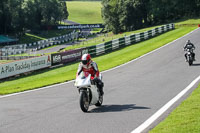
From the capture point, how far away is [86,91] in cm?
1080

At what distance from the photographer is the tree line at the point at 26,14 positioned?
334ft

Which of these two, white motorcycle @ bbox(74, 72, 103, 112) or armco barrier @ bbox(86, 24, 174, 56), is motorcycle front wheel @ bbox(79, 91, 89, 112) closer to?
white motorcycle @ bbox(74, 72, 103, 112)

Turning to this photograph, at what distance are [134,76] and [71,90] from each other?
474cm

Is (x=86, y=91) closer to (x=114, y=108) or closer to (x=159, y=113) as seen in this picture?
(x=114, y=108)

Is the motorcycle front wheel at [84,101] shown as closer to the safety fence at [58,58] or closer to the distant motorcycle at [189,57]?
the distant motorcycle at [189,57]

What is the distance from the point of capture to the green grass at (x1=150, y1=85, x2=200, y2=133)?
304 inches

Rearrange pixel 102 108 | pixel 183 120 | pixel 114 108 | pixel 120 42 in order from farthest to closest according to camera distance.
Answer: pixel 120 42, pixel 102 108, pixel 114 108, pixel 183 120

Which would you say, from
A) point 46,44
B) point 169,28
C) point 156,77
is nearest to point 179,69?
point 156,77

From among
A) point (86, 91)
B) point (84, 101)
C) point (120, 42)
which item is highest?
point (86, 91)

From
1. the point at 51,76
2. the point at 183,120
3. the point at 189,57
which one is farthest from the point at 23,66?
the point at 183,120

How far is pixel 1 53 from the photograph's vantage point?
199 ft

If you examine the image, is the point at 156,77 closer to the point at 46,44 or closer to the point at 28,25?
the point at 46,44

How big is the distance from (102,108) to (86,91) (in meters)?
1.04

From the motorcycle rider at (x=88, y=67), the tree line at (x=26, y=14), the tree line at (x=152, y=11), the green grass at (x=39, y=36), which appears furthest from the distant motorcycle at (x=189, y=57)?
the tree line at (x=26, y=14)
